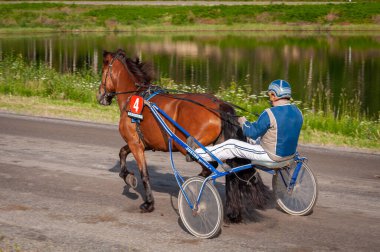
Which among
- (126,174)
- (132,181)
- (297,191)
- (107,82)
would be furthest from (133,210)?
(297,191)

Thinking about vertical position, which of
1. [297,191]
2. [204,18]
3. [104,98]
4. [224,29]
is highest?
[204,18]

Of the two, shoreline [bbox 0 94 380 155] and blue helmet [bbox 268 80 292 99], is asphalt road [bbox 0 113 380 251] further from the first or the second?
shoreline [bbox 0 94 380 155]

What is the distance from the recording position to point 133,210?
8.27 meters

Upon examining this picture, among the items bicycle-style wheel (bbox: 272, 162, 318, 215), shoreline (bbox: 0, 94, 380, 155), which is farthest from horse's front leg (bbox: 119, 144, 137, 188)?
shoreline (bbox: 0, 94, 380, 155)

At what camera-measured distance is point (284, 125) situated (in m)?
7.04

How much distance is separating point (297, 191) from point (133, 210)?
2.12 meters

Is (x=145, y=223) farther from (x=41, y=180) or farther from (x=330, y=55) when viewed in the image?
(x=330, y=55)

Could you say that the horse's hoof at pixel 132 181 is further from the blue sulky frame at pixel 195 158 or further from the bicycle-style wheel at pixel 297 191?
the bicycle-style wheel at pixel 297 191

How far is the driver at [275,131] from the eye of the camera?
7.02 meters

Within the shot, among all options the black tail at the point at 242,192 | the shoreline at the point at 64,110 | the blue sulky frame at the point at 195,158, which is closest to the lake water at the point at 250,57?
the shoreline at the point at 64,110

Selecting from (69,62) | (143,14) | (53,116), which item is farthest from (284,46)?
(53,116)

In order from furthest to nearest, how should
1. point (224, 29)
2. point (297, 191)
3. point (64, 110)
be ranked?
point (224, 29) < point (64, 110) < point (297, 191)

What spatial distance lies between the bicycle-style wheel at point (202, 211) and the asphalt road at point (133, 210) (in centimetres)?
12

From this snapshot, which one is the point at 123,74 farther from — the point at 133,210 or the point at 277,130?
the point at 277,130
